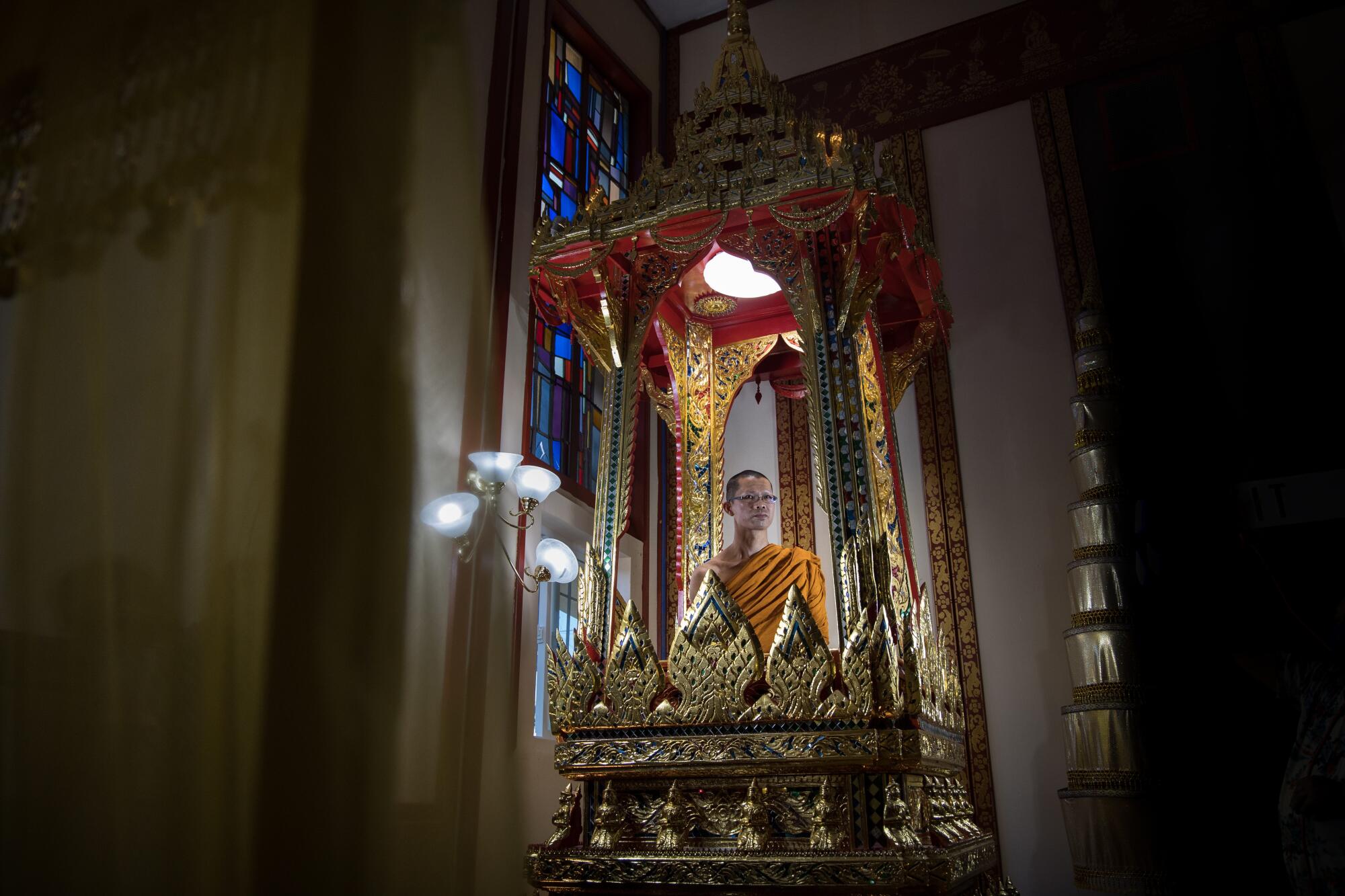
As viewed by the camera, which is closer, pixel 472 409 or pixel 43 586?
pixel 43 586

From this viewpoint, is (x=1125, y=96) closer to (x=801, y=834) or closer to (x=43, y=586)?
(x=801, y=834)

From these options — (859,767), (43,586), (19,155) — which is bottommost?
(859,767)

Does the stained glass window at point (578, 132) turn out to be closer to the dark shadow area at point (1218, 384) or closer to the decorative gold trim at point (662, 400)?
the decorative gold trim at point (662, 400)

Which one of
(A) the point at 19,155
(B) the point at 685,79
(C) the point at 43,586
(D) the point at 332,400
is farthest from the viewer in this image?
(B) the point at 685,79

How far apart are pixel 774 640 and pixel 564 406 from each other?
2.14 meters

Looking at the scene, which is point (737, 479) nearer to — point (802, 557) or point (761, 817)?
point (802, 557)

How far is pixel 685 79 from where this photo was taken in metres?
6.12

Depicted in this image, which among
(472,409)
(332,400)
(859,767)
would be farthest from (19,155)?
(859,767)

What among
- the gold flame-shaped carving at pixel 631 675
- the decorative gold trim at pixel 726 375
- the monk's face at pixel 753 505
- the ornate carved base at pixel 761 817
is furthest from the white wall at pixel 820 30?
the ornate carved base at pixel 761 817

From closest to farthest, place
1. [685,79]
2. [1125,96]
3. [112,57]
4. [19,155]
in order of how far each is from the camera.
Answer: [19,155] → [112,57] → [1125,96] → [685,79]

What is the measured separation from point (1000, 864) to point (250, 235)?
12.0 feet

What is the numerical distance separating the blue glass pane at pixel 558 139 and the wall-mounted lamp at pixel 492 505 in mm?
2122

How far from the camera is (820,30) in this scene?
19.1ft

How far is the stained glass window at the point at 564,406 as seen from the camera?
4.33 m
